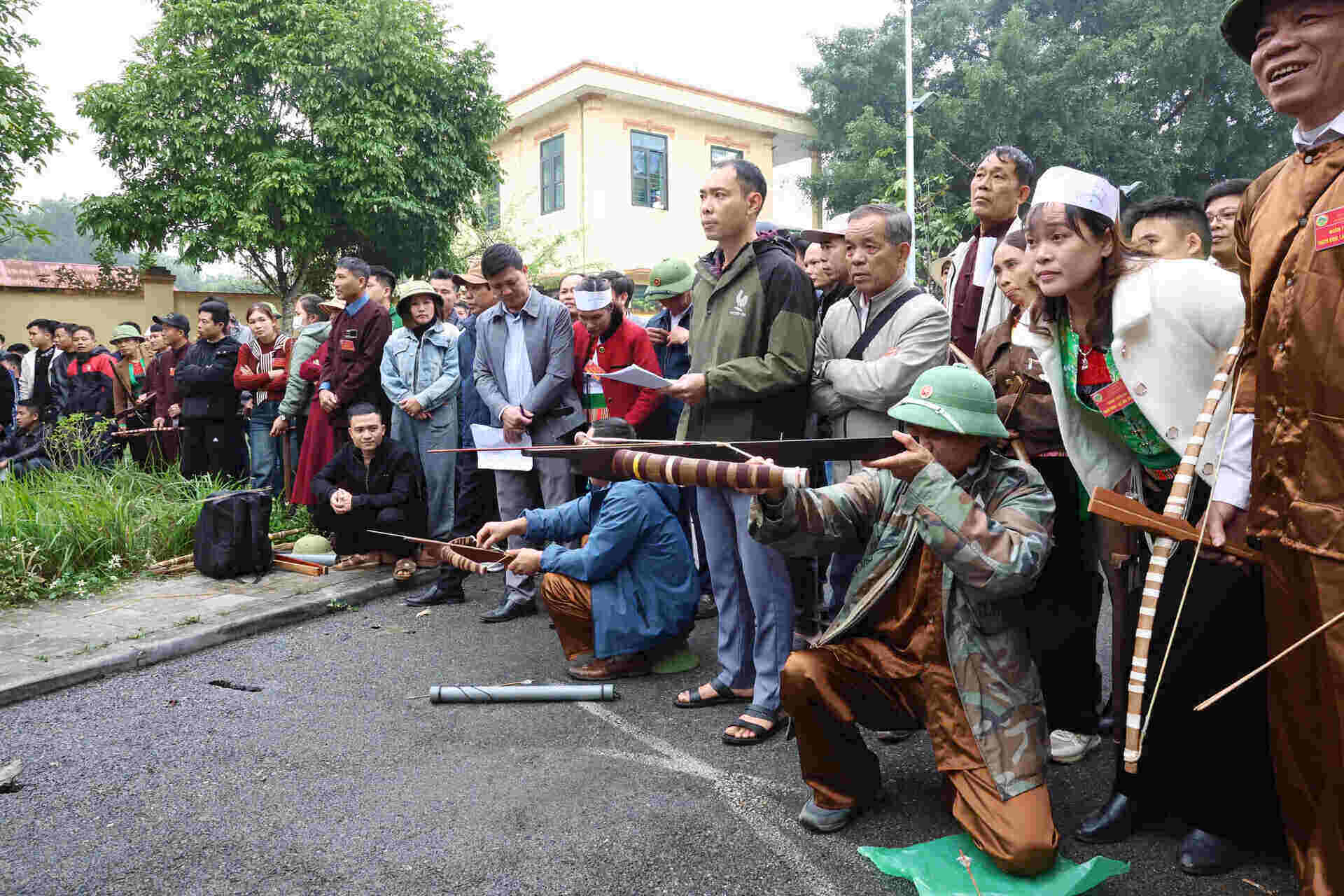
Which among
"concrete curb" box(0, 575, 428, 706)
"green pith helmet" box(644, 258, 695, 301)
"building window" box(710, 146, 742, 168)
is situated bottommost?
"concrete curb" box(0, 575, 428, 706)

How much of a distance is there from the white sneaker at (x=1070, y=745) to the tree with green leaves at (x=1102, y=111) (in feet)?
61.6

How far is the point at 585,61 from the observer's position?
23078mm

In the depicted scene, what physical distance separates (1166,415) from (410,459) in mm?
5141

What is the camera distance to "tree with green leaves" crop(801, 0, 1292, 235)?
22.4m

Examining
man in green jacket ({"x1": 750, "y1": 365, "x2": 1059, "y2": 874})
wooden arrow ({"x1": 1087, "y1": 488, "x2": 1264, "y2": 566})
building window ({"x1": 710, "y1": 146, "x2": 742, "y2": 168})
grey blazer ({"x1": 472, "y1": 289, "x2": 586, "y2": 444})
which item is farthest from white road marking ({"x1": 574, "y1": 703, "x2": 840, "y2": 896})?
building window ({"x1": 710, "y1": 146, "x2": 742, "y2": 168})

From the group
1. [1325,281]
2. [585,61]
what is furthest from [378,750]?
[585,61]

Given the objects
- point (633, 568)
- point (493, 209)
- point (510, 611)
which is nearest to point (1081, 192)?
point (633, 568)

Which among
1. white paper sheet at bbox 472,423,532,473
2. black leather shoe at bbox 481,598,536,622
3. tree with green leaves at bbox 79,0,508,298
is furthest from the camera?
tree with green leaves at bbox 79,0,508,298

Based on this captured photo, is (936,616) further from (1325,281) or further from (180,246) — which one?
(180,246)

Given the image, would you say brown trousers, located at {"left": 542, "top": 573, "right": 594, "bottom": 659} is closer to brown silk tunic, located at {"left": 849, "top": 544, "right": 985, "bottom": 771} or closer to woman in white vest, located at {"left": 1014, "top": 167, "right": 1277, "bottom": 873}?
brown silk tunic, located at {"left": 849, "top": 544, "right": 985, "bottom": 771}

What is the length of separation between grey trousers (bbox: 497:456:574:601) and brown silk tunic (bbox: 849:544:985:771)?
9.69ft

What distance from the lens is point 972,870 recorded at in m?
2.62

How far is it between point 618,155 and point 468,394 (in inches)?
742

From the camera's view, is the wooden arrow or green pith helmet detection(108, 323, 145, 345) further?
green pith helmet detection(108, 323, 145, 345)
